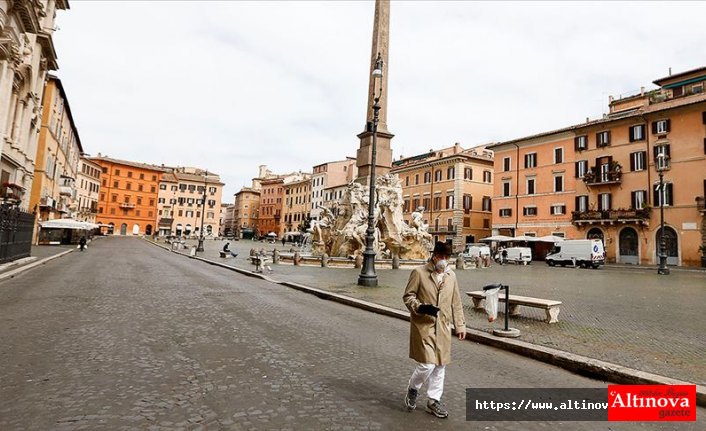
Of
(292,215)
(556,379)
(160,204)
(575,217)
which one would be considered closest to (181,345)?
(556,379)

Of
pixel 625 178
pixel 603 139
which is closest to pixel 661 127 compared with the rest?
pixel 603 139

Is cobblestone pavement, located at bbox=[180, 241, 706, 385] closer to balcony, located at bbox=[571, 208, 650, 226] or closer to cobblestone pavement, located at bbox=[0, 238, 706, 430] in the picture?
cobblestone pavement, located at bbox=[0, 238, 706, 430]

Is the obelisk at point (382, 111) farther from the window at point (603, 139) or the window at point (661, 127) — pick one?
the window at point (661, 127)

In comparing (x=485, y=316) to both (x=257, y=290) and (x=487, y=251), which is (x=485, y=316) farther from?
(x=487, y=251)

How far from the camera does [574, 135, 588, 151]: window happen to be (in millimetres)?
40062

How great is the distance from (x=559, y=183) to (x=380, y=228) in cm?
2678

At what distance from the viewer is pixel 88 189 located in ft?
237

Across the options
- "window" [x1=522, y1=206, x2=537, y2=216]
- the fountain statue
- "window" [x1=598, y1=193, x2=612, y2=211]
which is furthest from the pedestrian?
"window" [x1=522, y1=206, x2=537, y2=216]

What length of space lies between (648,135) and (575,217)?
9.21 m

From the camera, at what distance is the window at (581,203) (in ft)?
129

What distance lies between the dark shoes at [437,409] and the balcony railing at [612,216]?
39.0m

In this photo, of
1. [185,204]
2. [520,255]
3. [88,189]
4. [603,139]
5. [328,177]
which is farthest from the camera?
[185,204]

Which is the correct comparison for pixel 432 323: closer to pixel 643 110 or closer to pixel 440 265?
pixel 440 265

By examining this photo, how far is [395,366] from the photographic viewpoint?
16.3 feet
